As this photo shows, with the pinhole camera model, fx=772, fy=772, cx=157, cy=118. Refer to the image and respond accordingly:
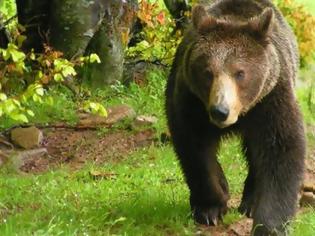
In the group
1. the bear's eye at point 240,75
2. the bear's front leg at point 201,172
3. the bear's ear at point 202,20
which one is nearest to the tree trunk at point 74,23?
the bear's front leg at point 201,172

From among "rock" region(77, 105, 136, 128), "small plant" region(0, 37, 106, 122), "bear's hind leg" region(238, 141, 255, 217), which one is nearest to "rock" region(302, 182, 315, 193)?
"bear's hind leg" region(238, 141, 255, 217)

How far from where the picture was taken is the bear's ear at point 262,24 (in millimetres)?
5324

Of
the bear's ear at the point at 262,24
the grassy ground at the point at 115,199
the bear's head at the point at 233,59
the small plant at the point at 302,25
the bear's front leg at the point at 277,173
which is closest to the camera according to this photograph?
the bear's head at the point at 233,59

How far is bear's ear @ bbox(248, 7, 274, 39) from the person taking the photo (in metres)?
5.32

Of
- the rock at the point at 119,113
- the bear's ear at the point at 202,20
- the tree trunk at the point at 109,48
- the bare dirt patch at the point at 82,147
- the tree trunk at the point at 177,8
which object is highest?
the bear's ear at the point at 202,20

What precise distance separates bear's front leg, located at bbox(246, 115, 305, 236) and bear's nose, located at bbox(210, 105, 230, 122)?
26.7 inches

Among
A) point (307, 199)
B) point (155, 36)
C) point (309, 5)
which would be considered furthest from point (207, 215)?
point (309, 5)

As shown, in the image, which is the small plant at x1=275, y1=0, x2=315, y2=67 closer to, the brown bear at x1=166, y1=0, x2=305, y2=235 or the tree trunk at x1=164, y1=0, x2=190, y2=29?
the tree trunk at x1=164, y1=0, x2=190, y2=29

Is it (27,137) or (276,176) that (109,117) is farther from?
(276,176)

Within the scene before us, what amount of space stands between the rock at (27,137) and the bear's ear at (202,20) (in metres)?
3.23

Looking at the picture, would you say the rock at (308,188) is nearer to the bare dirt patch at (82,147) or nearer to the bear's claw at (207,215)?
the bear's claw at (207,215)

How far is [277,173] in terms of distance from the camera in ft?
17.9

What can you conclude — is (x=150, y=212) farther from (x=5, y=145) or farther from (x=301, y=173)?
(x=5, y=145)

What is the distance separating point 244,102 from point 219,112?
16.8 inches
